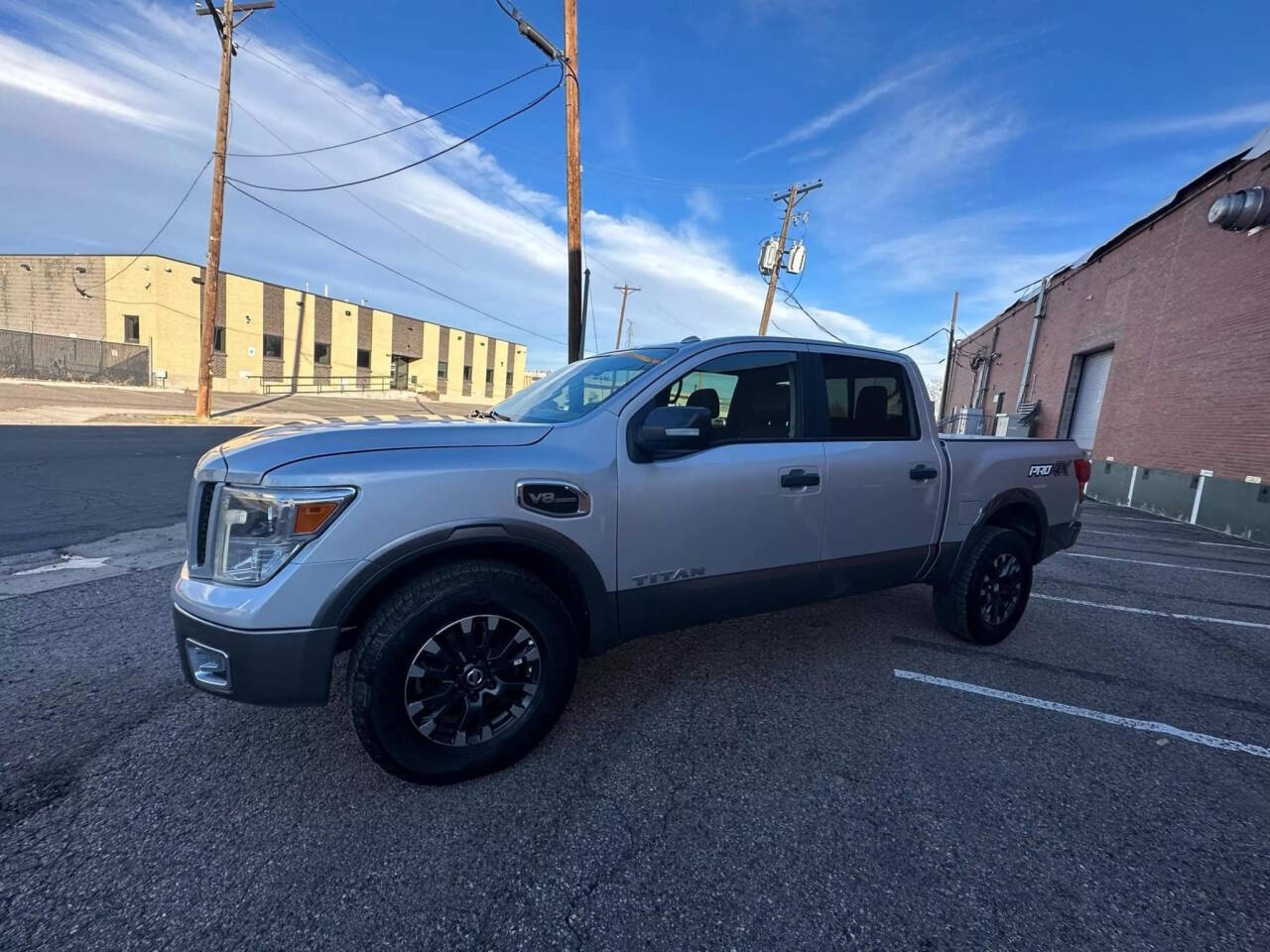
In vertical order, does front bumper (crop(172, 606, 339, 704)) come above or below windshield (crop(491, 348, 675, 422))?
below

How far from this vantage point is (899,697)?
332cm

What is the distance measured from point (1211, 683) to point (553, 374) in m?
4.76

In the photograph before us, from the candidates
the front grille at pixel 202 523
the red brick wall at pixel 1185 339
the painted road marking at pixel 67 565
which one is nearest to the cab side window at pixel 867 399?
the front grille at pixel 202 523

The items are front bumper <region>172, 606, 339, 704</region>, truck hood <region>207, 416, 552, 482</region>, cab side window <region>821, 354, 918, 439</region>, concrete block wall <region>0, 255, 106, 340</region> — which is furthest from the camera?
concrete block wall <region>0, 255, 106, 340</region>

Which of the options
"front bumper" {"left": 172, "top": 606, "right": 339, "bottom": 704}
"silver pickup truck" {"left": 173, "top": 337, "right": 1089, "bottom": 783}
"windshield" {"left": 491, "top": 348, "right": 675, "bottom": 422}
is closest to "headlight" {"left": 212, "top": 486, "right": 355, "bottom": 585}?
"silver pickup truck" {"left": 173, "top": 337, "right": 1089, "bottom": 783}

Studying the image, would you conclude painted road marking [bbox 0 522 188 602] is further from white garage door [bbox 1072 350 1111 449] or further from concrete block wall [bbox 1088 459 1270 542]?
white garage door [bbox 1072 350 1111 449]

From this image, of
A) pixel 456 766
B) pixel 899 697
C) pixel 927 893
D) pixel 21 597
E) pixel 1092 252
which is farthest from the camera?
pixel 1092 252

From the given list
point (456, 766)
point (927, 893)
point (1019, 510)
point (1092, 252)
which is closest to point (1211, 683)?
point (1019, 510)

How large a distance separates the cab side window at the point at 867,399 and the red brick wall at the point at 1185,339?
11.0 m

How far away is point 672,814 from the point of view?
2.29 m

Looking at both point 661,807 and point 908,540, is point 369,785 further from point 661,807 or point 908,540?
point 908,540

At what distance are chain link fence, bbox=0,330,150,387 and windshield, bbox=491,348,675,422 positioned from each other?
137 feet

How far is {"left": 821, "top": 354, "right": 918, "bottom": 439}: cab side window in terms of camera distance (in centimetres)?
351

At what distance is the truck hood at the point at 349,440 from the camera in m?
2.20
